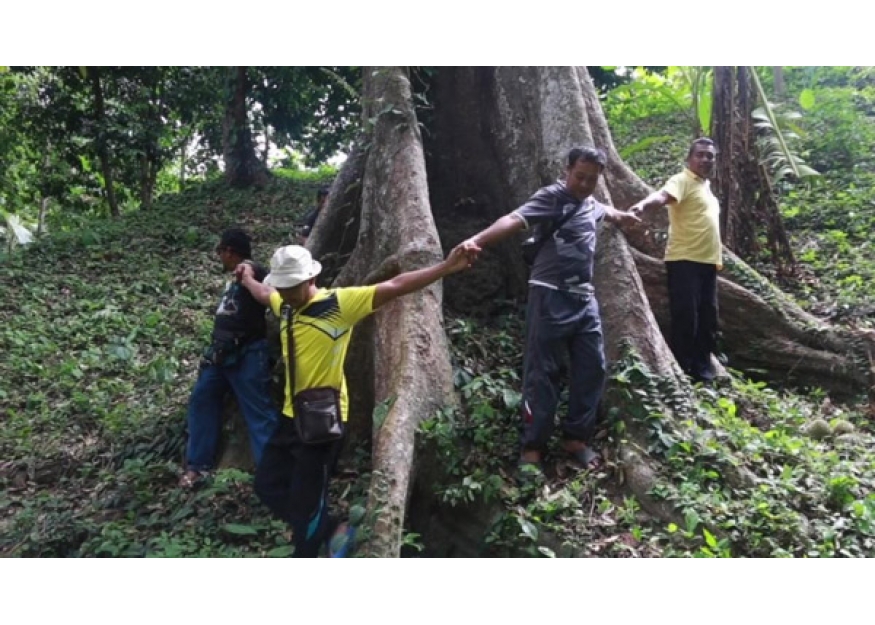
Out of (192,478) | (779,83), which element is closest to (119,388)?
(192,478)

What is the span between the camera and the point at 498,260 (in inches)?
245

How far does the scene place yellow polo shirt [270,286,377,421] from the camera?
397 centimetres

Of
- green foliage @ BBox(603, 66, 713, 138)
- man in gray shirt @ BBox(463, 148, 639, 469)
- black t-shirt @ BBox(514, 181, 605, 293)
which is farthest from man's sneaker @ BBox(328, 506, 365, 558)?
green foliage @ BBox(603, 66, 713, 138)

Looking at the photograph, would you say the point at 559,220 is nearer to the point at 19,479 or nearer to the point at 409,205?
the point at 409,205

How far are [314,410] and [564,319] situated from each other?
148 centimetres

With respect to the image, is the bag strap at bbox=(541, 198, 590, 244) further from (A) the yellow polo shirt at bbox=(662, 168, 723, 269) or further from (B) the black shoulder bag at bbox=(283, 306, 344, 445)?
(B) the black shoulder bag at bbox=(283, 306, 344, 445)

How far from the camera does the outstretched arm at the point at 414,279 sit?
13.1 ft

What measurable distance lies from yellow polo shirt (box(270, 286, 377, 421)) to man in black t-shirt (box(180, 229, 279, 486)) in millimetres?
1170

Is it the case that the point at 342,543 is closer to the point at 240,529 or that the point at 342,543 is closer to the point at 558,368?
the point at 240,529

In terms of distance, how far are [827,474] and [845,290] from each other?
3212 millimetres

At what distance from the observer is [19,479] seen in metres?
5.57

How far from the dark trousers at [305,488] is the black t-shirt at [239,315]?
3.65ft

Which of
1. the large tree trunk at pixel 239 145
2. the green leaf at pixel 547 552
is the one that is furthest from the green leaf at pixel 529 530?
the large tree trunk at pixel 239 145

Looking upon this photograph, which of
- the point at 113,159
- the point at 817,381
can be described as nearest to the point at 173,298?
the point at 113,159
